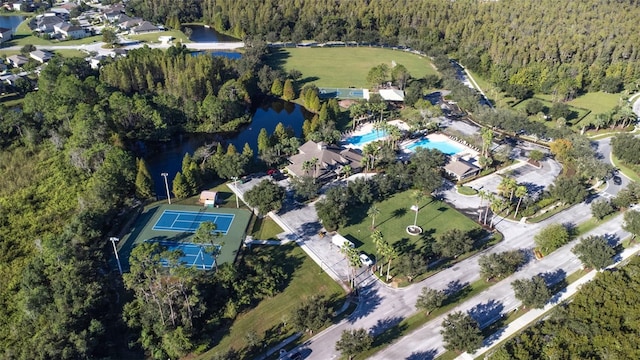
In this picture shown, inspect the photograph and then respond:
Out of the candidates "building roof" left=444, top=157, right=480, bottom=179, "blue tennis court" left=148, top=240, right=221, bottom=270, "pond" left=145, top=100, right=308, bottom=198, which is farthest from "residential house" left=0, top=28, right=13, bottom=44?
"building roof" left=444, top=157, right=480, bottom=179

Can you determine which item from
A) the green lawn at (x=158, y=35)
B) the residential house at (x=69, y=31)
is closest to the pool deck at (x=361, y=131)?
the green lawn at (x=158, y=35)

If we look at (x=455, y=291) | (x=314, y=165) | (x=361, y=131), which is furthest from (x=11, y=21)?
(x=455, y=291)

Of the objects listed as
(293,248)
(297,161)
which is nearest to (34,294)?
(293,248)

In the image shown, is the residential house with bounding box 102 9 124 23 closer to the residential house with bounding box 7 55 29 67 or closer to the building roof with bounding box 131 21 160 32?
the building roof with bounding box 131 21 160 32

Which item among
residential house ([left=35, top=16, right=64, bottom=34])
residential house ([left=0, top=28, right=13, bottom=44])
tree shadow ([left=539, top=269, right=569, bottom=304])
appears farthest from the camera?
residential house ([left=35, top=16, right=64, bottom=34])

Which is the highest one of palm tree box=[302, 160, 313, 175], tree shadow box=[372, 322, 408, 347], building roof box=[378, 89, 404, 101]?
building roof box=[378, 89, 404, 101]

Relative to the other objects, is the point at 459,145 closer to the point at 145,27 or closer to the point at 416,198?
the point at 416,198

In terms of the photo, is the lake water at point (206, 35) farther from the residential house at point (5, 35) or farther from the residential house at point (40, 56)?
the residential house at point (5, 35)
